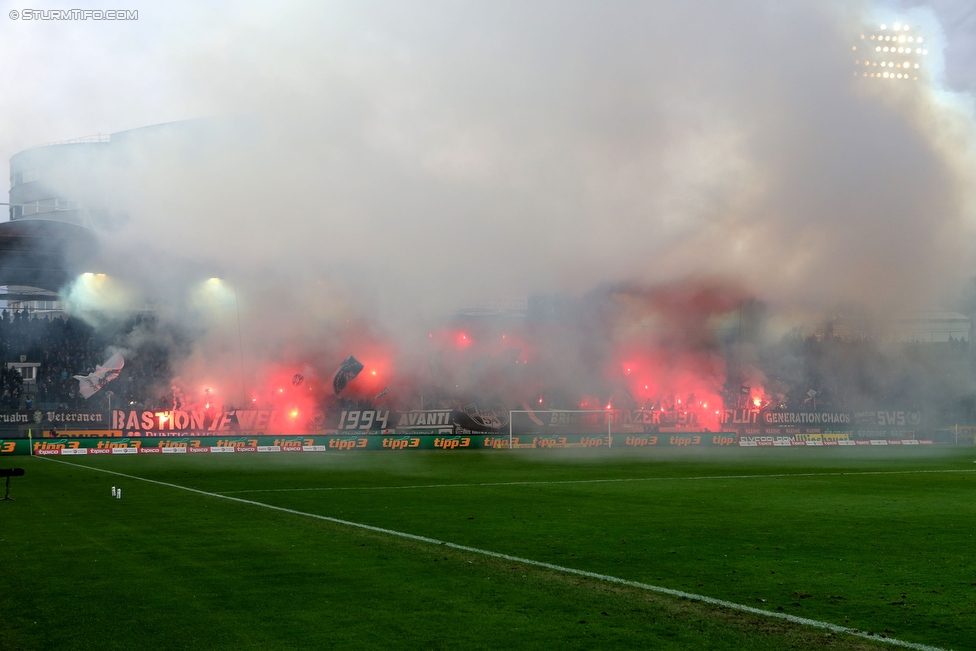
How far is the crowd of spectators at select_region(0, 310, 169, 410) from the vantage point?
4956 centimetres

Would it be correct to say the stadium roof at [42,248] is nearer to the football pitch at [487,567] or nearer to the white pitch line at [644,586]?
the football pitch at [487,567]

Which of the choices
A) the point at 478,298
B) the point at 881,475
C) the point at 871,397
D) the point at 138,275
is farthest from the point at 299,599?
the point at 871,397

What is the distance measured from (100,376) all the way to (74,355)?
2842 mm

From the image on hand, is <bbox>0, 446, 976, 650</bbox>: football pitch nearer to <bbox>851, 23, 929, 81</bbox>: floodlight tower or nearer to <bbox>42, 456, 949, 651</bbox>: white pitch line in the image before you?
<bbox>42, 456, 949, 651</bbox>: white pitch line

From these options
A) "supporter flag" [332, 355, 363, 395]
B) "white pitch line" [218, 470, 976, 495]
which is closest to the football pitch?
"white pitch line" [218, 470, 976, 495]

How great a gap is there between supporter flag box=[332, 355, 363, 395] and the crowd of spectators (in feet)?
32.5

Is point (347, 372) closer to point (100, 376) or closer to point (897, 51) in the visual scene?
point (100, 376)

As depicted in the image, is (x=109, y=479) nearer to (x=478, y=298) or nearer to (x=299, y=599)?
(x=299, y=599)

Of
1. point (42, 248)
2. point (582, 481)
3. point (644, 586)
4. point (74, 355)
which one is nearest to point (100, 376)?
point (74, 355)

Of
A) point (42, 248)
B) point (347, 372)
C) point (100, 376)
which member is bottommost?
point (100, 376)

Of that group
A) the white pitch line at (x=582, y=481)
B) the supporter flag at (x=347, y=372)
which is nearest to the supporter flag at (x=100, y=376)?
the supporter flag at (x=347, y=372)

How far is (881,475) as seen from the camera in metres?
27.5

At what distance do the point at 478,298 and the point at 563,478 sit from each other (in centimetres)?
2121

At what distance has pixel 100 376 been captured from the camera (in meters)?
51.0
